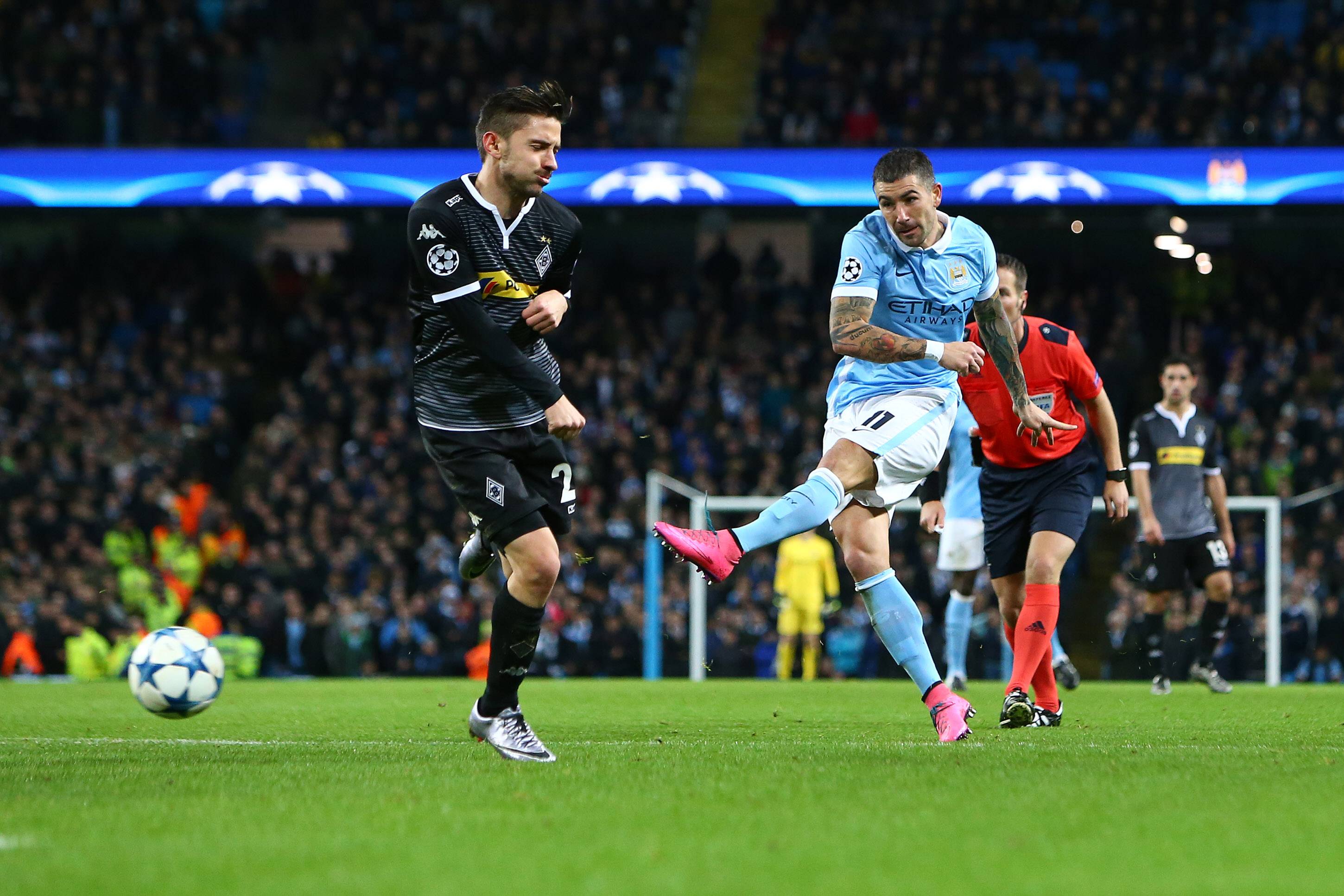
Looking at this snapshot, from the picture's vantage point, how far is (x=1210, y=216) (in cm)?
2052

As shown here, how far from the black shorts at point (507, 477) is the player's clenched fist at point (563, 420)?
0.24 meters

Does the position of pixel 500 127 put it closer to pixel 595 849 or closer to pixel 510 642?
pixel 510 642

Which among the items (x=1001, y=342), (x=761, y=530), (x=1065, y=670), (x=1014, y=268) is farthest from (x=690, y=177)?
(x=761, y=530)

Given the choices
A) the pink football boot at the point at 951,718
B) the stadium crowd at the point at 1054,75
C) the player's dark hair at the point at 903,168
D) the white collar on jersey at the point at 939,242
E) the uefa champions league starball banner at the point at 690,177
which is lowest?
the pink football boot at the point at 951,718

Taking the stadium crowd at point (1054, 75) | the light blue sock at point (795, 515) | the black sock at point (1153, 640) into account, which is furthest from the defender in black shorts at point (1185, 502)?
the stadium crowd at point (1054, 75)

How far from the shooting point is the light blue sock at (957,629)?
10.6 meters

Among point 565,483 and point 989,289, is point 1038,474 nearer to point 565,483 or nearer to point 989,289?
point 989,289

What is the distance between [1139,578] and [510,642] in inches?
302

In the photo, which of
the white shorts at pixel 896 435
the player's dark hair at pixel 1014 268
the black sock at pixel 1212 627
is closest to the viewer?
the white shorts at pixel 896 435

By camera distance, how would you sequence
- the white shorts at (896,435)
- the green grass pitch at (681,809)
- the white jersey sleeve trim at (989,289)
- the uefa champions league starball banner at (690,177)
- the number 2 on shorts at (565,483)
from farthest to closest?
1. the uefa champions league starball banner at (690,177)
2. the white jersey sleeve trim at (989,289)
3. the white shorts at (896,435)
4. the number 2 on shorts at (565,483)
5. the green grass pitch at (681,809)

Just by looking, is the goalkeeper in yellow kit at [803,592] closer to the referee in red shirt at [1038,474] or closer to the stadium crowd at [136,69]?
the referee in red shirt at [1038,474]

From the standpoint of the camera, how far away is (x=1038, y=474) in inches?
276

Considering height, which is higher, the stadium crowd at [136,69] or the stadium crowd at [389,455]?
the stadium crowd at [136,69]

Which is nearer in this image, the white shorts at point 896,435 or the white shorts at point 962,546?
the white shorts at point 896,435
